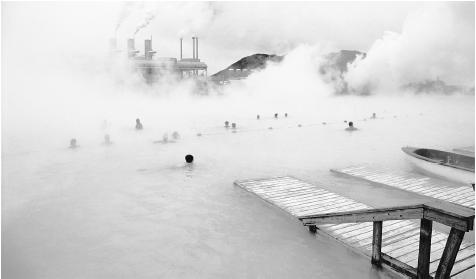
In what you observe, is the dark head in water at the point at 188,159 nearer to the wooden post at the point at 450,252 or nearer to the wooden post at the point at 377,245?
the wooden post at the point at 377,245

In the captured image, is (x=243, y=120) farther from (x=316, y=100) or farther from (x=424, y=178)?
(x=316, y=100)

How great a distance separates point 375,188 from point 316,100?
3392 centimetres

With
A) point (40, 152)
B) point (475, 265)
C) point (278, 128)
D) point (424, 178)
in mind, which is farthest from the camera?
point (278, 128)

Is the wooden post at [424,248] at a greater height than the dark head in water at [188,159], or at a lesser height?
lesser

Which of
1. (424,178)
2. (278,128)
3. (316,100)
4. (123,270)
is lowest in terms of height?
(123,270)

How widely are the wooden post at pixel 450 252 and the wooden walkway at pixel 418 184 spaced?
4528 millimetres

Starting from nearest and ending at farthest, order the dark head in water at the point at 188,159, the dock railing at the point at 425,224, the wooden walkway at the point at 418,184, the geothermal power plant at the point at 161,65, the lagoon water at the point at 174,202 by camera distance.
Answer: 1. the dock railing at the point at 425,224
2. the lagoon water at the point at 174,202
3. the wooden walkway at the point at 418,184
4. the dark head in water at the point at 188,159
5. the geothermal power plant at the point at 161,65

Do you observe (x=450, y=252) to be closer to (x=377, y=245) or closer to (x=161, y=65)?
(x=377, y=245)

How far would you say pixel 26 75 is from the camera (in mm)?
31875

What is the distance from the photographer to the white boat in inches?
370

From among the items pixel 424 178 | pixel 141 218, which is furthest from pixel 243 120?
pixel 141 218

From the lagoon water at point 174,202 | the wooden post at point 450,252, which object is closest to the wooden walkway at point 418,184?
the lagoon water at point 174,202

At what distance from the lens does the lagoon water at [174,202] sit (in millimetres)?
5523

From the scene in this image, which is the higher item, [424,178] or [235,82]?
[235,82]
